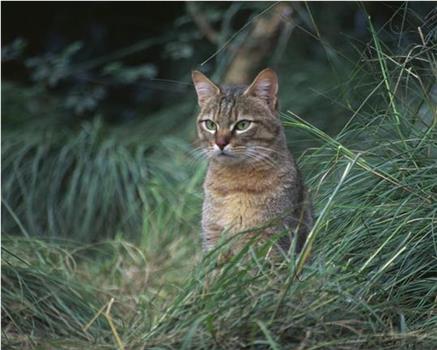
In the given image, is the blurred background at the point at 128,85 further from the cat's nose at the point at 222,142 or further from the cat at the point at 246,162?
the cat's nose at the point at 222,142

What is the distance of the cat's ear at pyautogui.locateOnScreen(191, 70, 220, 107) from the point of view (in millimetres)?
3875

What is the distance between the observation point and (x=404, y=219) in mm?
3146

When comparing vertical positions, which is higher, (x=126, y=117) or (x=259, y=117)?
(x=259, y=117)

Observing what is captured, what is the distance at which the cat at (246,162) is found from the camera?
367cm

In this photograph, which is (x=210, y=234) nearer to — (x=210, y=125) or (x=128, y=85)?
(x=210, y=125)

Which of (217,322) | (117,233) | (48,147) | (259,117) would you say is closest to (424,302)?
(217,322)

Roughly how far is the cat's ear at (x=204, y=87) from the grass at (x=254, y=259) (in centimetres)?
41

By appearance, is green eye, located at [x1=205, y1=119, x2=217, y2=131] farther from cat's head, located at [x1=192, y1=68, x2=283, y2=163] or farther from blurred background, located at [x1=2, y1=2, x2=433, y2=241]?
blurred background, located at [x1=2, y1=2, x2=433, y2=241]

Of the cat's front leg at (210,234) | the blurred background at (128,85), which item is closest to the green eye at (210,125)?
the cat's front leg at (210,234)

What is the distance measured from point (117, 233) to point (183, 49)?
207cm

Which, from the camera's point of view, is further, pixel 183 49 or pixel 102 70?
pixel 102 70

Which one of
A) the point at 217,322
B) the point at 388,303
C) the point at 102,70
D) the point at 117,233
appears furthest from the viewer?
the point at 102,70

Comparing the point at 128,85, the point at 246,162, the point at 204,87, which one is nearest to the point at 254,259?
the point at 246,162

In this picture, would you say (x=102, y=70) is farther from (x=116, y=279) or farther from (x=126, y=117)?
(x=116, y=279)
